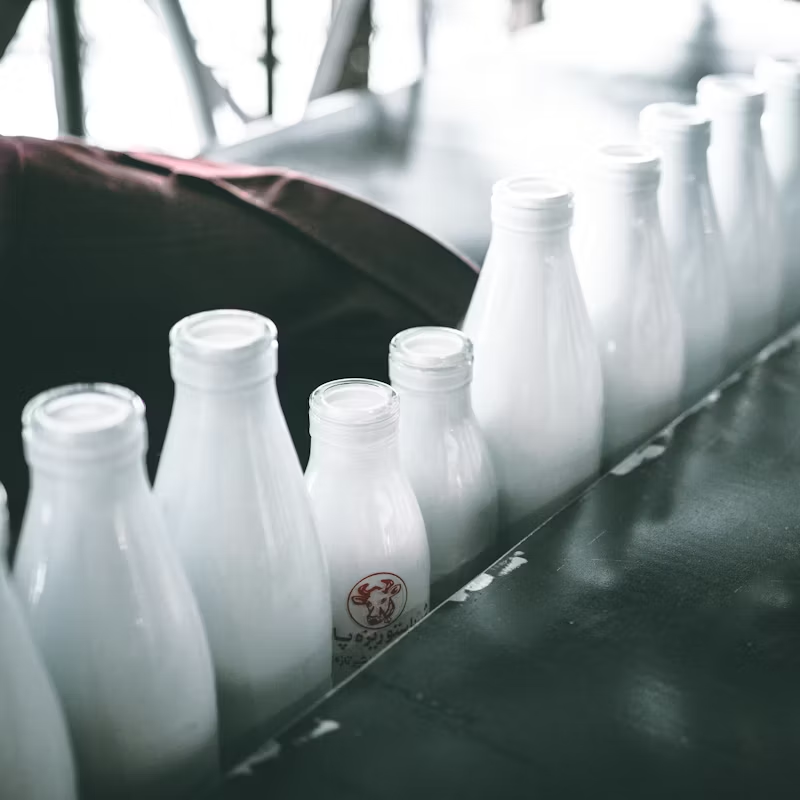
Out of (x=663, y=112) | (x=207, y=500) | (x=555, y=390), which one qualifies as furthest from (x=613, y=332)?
(x=207, y=500)

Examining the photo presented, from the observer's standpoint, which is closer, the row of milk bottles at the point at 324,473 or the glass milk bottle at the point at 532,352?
the row of milk bottles at the point at 324,473

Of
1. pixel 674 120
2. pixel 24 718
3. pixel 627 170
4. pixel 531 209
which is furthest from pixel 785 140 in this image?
pixel 24 718

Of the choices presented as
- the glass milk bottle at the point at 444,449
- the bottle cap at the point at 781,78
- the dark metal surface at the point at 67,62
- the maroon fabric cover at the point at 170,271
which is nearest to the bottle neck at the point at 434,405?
the glass milk bottle at the point at 444,449

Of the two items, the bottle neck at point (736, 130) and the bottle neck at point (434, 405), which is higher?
the bottle neck at point (736, 130)

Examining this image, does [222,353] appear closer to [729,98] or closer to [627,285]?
[627,285]

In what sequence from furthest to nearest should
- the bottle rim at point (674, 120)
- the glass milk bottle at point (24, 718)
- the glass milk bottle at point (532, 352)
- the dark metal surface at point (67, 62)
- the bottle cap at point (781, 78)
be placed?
the dark metal surface at point (67, 62), the bottle cap at point (781, 78), the bottle rim at point (674, 120), the glass milk bottle at point (532, 352), the glass milk bottle at point (24, 718)

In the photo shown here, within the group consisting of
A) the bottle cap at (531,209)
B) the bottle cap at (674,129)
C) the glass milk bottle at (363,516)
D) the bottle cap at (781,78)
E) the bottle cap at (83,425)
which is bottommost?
the glass milk bottle at (363,516)

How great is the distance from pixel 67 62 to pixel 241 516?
1603 millimetres

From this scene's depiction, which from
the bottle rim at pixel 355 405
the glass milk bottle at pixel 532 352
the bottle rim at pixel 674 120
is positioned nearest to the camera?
the bottle rim at pixel 355 405

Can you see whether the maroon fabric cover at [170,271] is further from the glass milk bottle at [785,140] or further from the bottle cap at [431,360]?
the glass milk bottle at [785,140]

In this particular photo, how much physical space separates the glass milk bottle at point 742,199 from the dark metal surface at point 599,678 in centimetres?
26

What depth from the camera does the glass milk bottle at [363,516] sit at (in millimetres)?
502

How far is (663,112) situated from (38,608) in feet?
1.86

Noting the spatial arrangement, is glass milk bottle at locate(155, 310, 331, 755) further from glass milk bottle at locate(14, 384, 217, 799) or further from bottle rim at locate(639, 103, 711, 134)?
bottle rim at locate(639, 103, 711, 134)
